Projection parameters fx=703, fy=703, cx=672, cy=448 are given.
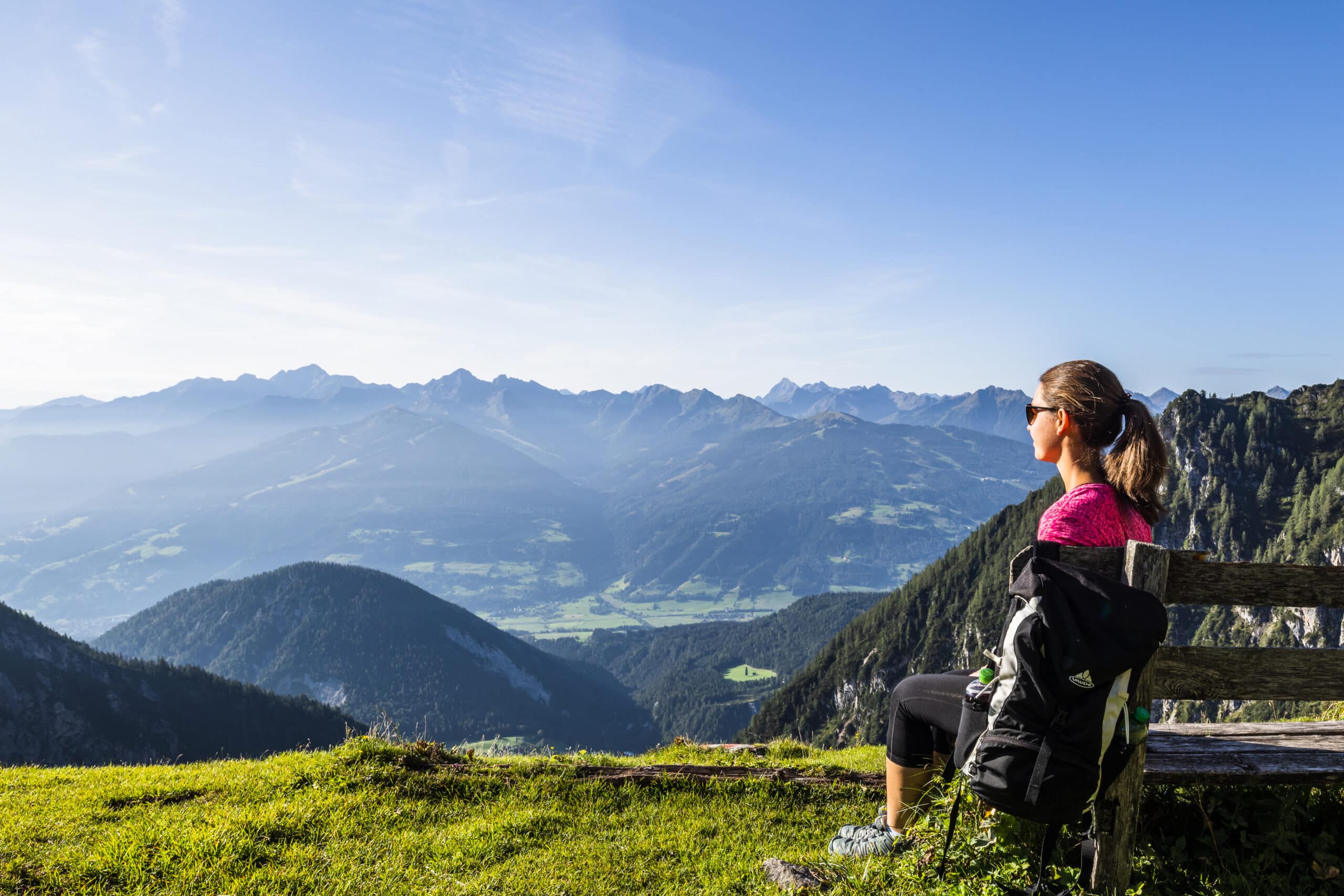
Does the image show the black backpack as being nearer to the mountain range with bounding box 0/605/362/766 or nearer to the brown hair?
the brown hair

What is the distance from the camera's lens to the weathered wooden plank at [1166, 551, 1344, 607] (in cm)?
488

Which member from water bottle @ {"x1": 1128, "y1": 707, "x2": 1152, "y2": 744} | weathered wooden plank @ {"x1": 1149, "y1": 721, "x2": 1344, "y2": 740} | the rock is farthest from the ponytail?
the rock

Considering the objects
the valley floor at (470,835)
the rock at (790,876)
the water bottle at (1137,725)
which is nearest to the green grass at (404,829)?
the valley floor at (470,835)

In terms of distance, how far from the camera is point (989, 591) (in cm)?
16412

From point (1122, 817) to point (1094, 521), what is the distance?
2.12 meters

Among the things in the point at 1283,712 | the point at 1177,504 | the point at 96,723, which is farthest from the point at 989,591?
the point at 96,723

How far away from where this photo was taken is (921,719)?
621cm

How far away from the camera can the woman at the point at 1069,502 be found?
527 cm

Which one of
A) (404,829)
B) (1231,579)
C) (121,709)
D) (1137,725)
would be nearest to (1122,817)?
(1137,725)

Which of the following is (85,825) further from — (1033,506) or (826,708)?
(1033,506)

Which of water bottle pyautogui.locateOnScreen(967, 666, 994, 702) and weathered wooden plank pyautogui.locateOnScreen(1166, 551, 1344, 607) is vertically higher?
weathered wooden plank pyautogui.locateOnScreen(1166, 551, 1344, 607)

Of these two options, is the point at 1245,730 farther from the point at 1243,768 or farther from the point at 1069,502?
the point at 1069,502

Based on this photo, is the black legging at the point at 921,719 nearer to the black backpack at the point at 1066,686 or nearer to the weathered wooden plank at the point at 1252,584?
the black backpack at the point at 1066,686

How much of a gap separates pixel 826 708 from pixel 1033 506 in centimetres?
7023
